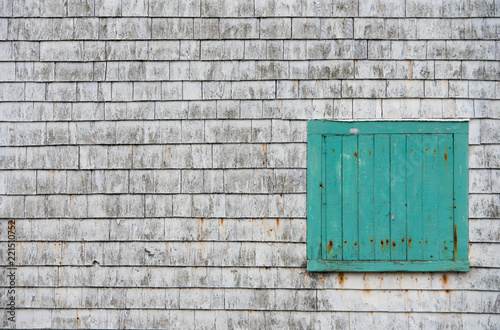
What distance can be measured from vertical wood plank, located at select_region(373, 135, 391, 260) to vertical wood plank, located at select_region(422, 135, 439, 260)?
28cm

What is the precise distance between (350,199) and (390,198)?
0.31 metres

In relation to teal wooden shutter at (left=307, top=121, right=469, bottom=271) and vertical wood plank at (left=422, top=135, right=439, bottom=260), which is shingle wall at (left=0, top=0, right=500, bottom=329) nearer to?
teal wooden shutter at (left=307, top=121, right=469, bottom=271)

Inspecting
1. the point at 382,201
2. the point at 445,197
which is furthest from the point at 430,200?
the point at 382,201

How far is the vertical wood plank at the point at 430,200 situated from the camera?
3.16 m

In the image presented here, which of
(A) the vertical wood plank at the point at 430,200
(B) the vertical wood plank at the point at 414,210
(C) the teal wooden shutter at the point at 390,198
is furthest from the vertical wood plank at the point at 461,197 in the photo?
(B) the vertical wood plank at the point at 414,210

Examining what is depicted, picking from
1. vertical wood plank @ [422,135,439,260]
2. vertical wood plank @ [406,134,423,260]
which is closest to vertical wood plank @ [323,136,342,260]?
vertical wood plank @ [406,134,423,260]

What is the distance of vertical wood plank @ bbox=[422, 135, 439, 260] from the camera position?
3.16 metres

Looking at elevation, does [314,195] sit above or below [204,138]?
below

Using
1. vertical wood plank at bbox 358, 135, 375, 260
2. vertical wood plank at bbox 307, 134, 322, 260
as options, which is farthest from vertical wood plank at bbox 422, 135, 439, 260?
vertical wood plank at bbox 307, 134, 322, 260

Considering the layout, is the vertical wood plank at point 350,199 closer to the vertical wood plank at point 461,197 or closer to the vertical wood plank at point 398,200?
the vertical wood plank at point 398,200

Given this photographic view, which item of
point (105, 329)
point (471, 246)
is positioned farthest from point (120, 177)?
point (471, 246)

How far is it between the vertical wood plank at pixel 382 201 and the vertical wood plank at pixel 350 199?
16 centimetres

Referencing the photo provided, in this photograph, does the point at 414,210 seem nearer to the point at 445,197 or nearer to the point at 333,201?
the point at 445,197

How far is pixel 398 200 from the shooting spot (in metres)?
3.17
